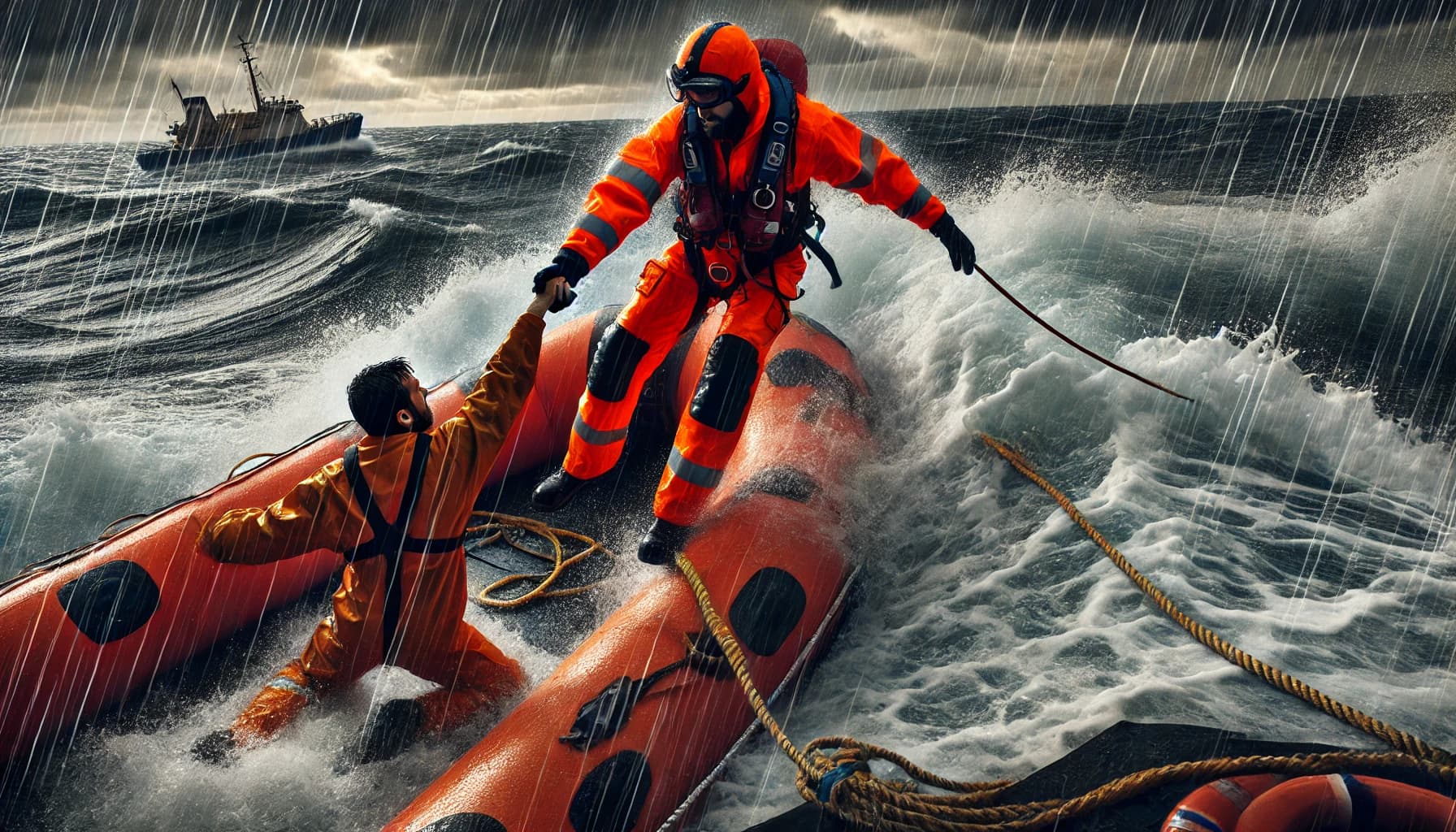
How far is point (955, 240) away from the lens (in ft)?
10.1

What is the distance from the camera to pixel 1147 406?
3.92m

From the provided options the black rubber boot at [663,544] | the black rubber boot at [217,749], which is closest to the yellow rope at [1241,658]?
the black rubber boot at [663,544]

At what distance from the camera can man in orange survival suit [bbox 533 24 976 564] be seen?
8.73ft

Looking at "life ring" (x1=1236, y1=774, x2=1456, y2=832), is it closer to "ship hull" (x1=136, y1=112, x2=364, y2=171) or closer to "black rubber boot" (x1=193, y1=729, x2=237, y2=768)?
"black rubber boot" (x1=193, y1=729, x2=237, y2=768)

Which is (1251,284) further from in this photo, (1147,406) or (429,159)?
(429,159)

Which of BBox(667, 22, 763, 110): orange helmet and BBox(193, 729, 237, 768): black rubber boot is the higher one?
BBox(667, 22, 763, 110): orange helmet

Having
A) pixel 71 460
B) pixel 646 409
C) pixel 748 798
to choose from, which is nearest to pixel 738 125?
pixel 646 409

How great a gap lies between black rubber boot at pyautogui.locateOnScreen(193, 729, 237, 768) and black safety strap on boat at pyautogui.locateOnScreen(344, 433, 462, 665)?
0.55 metres

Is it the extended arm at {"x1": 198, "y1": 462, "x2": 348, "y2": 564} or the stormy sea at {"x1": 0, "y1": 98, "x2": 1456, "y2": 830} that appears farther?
the stormy sea at {"x1": 0, "y1": 98, "x2": 1456, "y2": 830}

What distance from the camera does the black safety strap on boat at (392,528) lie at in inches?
87.1

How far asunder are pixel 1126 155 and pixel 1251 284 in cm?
1334

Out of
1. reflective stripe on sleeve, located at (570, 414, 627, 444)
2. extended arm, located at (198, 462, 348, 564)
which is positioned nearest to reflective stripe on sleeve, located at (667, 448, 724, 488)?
reflective stripe on sleeve, located at (570, 414, 627, 444)

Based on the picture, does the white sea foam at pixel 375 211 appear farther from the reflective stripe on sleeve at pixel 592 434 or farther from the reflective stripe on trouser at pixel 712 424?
the reflective stripe on trouser at pixel 712 424

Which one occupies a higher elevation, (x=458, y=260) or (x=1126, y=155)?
(x=1126, y=155)
